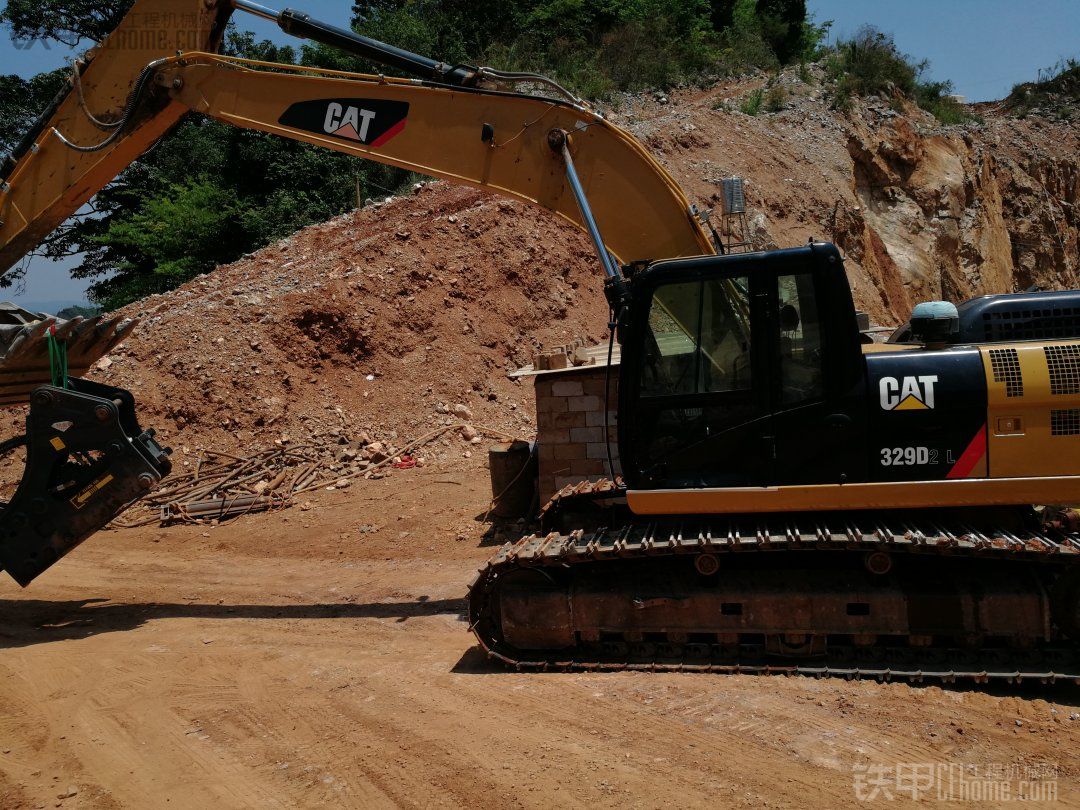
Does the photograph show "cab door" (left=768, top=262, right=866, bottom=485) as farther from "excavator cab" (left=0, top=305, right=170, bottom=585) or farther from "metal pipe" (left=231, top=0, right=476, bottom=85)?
"excavator cab" (left=0, top=305, right=170, bottom=585)

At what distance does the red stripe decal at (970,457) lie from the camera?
5.01 meters

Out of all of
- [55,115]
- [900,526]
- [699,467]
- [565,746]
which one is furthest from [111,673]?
[900,526]

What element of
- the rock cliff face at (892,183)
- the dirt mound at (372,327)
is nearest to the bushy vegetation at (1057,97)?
the rock cliff face at (892,183)

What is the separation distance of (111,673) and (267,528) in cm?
441

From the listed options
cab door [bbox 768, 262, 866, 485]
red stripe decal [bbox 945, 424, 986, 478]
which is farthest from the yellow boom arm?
red stripe decal [bbox 945, 424, 986, 478]

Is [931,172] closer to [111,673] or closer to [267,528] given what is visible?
[267,528]

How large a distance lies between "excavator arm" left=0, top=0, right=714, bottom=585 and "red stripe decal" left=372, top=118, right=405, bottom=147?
0.02m

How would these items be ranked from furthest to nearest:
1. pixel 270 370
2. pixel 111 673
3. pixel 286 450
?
pixel 270 370 → pixel 286 450 → pixel 111 673

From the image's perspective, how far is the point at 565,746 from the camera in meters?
4.46

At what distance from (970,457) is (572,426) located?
4483 mm

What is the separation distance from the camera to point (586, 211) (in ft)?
21.1

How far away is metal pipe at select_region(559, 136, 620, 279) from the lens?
6125 mm
